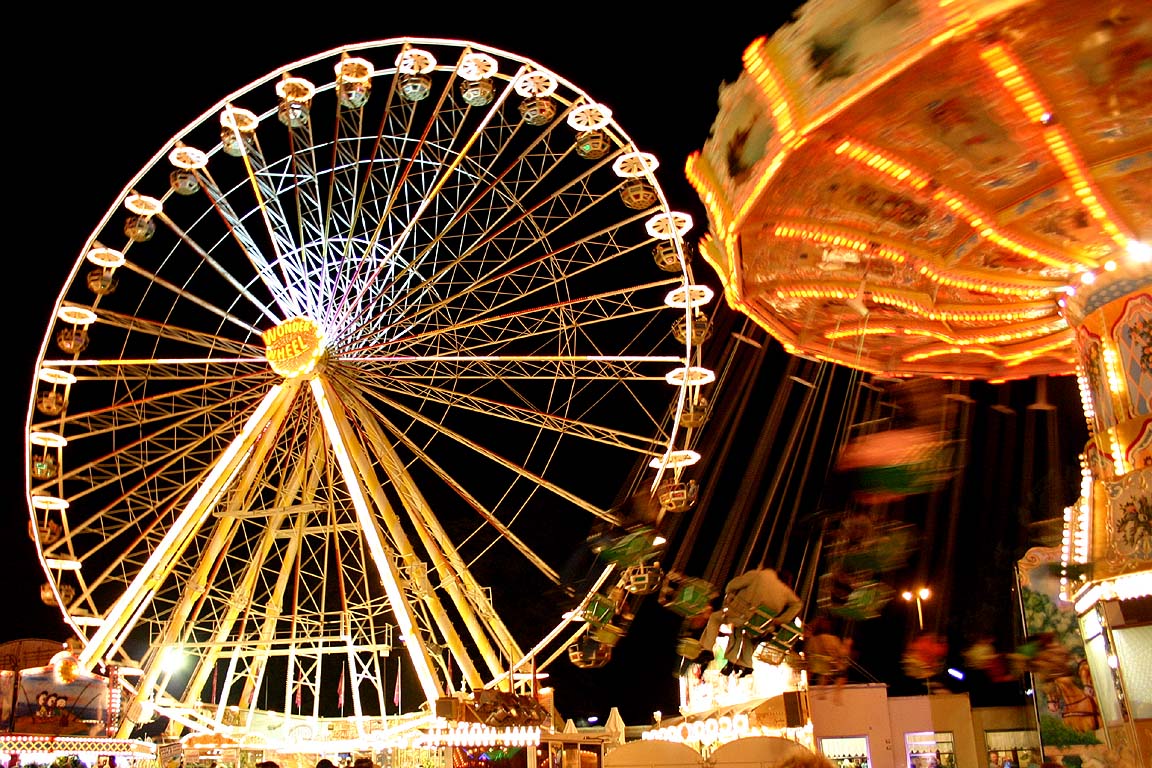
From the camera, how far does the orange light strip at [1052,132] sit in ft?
19.5

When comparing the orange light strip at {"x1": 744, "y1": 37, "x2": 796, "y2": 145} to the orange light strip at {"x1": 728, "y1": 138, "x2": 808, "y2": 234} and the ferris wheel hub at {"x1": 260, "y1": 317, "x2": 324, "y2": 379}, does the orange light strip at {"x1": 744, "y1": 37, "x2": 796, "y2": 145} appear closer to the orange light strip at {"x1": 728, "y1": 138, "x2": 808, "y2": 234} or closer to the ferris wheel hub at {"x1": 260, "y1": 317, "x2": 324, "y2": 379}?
the orange light strip at {"x1": 728, "y1": 138, "x2": 808, "y2": 234}

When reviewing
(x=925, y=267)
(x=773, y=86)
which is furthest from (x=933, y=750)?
(x=773, y=86)

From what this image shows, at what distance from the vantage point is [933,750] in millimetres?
20734

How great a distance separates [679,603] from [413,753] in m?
13.6

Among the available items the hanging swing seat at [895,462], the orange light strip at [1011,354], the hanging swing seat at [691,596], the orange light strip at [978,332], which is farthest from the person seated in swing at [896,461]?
the hanging swing seat at [691,596]

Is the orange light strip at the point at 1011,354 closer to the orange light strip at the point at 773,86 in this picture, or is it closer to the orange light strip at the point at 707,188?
the orange light strip at the point at 707,188

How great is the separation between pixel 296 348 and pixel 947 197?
39.5 ft

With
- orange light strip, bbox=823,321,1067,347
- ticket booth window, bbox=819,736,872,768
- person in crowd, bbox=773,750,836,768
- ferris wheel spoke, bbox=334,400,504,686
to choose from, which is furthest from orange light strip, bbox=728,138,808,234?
ferris wheel spoke, bbox=334,400,504,686

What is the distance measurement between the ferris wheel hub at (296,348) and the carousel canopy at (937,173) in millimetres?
9601

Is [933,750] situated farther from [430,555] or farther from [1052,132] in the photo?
[1052,132]

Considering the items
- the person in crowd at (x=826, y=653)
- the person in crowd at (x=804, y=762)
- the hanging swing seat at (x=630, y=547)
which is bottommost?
the person in crowd at (x=804, y=762)

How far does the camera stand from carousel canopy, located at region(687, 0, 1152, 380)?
582cm

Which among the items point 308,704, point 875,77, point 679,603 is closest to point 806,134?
point 875,77

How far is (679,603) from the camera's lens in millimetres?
10648
